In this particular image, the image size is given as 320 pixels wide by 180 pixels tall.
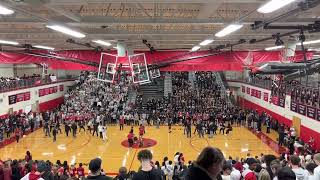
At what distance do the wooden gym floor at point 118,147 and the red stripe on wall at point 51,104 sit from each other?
7.09 metres

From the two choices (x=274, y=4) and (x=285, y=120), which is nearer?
(x=274, y=4)

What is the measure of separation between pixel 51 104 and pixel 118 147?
16439 mm

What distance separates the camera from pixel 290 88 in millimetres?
23188

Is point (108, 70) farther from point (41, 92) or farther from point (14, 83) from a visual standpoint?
point (41, 92)

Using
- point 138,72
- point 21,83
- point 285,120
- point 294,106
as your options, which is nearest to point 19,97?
point 21,83

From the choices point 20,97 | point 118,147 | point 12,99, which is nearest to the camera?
point 118,147

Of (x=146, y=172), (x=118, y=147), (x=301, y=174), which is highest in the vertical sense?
(x=146, y=172)

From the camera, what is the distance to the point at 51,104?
34.2 metres

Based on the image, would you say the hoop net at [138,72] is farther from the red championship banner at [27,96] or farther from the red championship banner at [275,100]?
the red championship banner at [27,96]

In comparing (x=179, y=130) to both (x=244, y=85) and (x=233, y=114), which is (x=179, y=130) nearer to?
(x=233, y=114)

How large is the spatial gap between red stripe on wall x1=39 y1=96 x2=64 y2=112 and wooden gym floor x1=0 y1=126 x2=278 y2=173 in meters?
7.09

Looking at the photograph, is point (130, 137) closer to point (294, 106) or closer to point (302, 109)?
point (302, 109)

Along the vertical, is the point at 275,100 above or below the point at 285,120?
above

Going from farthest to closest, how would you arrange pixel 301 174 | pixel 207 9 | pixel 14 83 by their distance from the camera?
1. pixel 14 83
2. pixel 207 9
3. pixel 301 174
